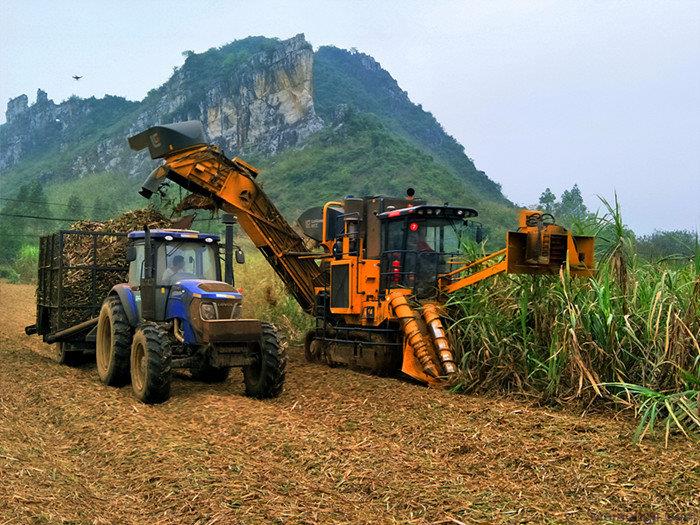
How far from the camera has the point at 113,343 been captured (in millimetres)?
9469

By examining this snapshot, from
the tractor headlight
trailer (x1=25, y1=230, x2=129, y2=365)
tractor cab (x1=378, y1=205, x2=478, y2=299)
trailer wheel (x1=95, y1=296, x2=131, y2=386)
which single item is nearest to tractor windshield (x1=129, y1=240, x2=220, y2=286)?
trailer wheel (x1=95, y1=296, x2=131, y2=386)

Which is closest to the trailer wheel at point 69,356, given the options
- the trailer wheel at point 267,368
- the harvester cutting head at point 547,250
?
the trailer wheel at point 267,368

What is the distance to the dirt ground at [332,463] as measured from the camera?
4836mm

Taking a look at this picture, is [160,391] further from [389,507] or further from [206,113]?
[206,113]

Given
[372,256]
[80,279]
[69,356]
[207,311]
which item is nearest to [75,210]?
[69,356]

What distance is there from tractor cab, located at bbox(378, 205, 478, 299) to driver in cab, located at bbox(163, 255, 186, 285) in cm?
297

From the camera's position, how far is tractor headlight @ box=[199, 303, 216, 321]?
29.1 feet

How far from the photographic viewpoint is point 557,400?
771 centimetres

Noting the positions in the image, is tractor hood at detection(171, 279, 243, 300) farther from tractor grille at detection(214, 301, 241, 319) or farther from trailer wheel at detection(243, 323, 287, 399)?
trailer wheel at detection(243, 323, 287, 399)

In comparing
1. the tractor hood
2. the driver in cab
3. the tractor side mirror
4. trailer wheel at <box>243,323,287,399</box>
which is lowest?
trailer wheel at <box>243,323,287,399</box>

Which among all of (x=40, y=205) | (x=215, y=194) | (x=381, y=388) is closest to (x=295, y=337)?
(x=215, y=194)

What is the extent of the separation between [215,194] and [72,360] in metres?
3.52

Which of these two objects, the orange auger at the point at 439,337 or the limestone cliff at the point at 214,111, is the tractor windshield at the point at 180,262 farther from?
the limestone cliff at the point at 214,111

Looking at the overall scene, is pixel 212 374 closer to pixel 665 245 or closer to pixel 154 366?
pixel 154 366
